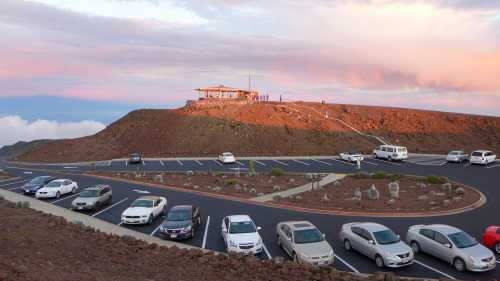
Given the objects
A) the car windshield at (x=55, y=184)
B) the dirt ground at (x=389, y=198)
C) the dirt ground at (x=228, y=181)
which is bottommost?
the dirt ground at (x=228, y=181)

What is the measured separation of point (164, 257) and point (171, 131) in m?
59.3

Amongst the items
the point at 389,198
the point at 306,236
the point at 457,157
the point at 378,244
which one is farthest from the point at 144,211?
the point at 457,157

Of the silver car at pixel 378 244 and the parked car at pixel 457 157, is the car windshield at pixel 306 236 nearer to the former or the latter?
the silver car at pixel 378 244

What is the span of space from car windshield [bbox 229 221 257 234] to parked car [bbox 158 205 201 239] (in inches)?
87.8

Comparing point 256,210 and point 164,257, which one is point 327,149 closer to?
point 256,210

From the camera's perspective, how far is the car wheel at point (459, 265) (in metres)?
15.3

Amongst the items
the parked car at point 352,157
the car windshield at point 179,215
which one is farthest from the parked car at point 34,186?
the parked car at point 352,157

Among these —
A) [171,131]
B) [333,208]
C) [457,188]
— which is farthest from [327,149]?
[333,208]

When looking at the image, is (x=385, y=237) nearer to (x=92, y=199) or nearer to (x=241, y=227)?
(x=241, y=227)

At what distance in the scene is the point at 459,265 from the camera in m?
15.4

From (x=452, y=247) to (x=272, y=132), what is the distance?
53998mm

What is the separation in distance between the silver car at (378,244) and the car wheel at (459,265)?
1574 millimetres

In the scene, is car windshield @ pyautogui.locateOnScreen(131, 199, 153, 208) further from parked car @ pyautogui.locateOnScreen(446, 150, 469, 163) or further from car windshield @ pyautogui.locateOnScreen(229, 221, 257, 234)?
parked car @ pyautogui.locateOnScreen(446, 150, 469, 163)

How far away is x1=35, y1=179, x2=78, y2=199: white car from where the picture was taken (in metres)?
30.6
